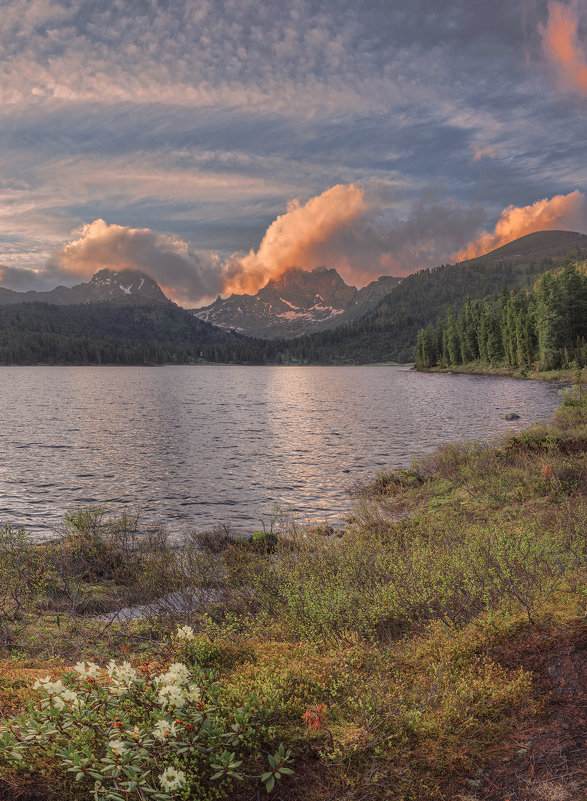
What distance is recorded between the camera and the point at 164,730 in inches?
160

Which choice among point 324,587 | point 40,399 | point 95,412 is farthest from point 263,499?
point 40,399

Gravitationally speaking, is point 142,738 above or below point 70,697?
below

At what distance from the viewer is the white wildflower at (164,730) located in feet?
13.2

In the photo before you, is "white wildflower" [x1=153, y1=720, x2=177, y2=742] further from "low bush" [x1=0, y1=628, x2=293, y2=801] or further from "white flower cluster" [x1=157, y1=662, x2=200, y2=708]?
"white flower cluster" [x1=157, y1=662, x2=200, y2=708]

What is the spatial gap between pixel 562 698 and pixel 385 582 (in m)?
4.36

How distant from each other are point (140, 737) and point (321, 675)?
2521 mm

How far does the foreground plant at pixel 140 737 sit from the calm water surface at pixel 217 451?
15.6 meters

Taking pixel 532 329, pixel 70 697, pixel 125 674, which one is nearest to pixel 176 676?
pixel 125 674

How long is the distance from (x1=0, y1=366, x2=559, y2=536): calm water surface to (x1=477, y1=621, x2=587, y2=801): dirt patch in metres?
15.0

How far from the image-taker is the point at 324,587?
954 centimetres

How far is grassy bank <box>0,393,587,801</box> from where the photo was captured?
4312 millimetres

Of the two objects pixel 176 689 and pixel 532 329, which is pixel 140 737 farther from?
pixel 532 329

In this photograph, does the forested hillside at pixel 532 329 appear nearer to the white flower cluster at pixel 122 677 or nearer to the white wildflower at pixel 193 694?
the white wildflower at pixel 193 694

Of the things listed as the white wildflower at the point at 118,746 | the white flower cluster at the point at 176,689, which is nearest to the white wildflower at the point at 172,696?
the white flower cluster at the point at 176,689
